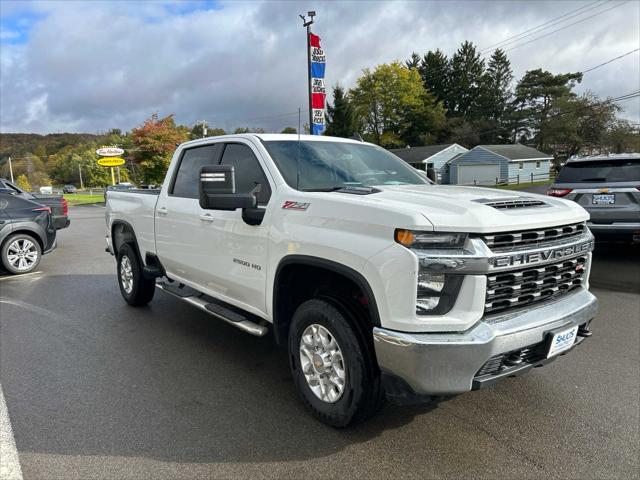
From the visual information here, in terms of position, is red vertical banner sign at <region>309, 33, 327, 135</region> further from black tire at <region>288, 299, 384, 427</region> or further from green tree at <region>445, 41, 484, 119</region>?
green tree at <region>445, 41, 484, 119</region>

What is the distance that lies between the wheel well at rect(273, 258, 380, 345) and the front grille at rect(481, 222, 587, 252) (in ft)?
2.41

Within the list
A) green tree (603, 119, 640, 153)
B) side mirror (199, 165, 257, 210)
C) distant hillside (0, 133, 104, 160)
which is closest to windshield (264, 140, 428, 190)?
side mirror (199, 165, 257, 210)

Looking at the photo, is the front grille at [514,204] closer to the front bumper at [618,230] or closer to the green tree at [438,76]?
the front bumper at [618,230]

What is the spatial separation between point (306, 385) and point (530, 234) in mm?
1772

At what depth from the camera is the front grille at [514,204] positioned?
9.51 feet

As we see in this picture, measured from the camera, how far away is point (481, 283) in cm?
258

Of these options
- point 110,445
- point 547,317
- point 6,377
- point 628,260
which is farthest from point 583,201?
point 6,377

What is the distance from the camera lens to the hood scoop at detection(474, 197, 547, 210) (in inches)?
114

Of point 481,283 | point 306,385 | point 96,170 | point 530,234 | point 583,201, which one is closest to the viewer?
point 481,283

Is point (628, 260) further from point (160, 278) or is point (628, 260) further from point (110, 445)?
point (110, 445)

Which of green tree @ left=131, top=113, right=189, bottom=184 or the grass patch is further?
the grass patch

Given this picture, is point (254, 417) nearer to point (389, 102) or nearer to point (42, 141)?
point (389, 102)

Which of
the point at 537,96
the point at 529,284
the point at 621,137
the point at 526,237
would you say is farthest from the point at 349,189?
the point at 537,96

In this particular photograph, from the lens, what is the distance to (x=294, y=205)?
10.9 feet
